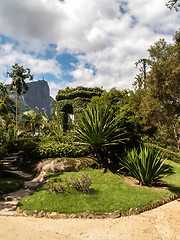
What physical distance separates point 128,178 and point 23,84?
75.2 feet

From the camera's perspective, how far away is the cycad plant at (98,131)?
7.54 meters

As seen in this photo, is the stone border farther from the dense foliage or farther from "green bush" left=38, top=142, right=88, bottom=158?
the dense foliage

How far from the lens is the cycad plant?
24.7 feet

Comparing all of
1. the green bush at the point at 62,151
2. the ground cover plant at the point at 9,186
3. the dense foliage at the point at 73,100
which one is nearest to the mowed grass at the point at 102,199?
the ground cover plant at the point at 9,186

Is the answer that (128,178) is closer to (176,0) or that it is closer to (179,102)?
(179,102)

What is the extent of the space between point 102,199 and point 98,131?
3161mm

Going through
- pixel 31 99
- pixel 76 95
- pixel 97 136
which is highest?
pixel 31 99

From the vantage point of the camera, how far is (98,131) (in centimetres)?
764

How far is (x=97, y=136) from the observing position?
753cm

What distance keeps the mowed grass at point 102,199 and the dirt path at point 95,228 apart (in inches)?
13.6

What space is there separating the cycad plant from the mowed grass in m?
1.86

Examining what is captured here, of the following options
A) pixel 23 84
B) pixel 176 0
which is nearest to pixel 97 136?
pixel 176 0

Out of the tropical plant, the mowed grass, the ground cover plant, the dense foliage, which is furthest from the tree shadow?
the tropical plant

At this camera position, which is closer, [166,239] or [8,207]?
[166,239]
